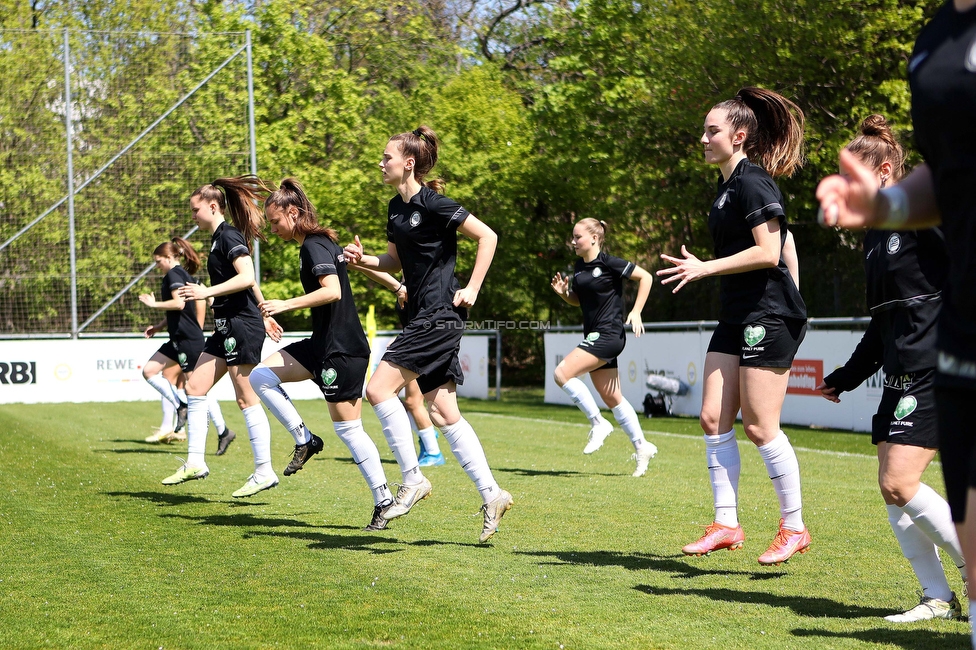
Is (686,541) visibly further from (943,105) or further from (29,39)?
(29,39)

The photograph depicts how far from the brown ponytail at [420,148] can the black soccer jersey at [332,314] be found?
69cm

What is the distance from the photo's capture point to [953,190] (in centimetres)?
231

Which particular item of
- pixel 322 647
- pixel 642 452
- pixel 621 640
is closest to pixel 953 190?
pixel 621 640

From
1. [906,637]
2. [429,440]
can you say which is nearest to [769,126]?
[906,637]

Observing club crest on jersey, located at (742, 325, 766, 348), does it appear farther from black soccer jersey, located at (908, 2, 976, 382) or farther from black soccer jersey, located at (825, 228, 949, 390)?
black soccer jersey, located at (908, 2, 976, 382)

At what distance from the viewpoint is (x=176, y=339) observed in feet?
39.8

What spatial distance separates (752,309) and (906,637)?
1.61m

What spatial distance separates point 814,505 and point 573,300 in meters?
3.29

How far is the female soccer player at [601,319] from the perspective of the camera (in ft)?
32.5

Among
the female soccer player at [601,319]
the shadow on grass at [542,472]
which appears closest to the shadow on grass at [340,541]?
the shadow on grass at [542,472]

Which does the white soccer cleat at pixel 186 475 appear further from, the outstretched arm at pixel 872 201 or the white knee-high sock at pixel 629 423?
the outstretched arm at pixel 872 201

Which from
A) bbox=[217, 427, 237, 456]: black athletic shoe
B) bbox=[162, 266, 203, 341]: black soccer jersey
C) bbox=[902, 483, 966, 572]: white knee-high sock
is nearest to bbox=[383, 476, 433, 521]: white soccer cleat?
bbox=[902, 483, 966, 572]: white knee-high sock

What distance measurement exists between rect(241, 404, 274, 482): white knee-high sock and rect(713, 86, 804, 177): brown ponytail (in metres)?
4.09

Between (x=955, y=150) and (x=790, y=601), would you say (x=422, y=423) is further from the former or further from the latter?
(x=955, y=150)
